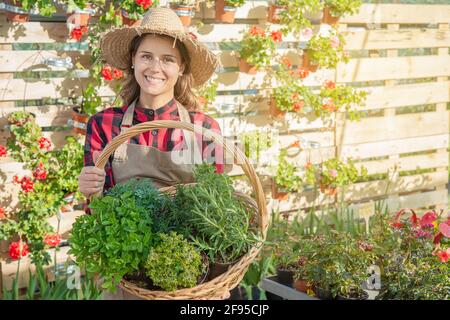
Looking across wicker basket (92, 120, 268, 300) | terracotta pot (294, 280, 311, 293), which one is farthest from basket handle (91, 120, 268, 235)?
terracotta pot (294, 280, 311, 293)

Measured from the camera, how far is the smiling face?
2281 mm

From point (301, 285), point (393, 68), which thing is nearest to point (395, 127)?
point (393, 68)

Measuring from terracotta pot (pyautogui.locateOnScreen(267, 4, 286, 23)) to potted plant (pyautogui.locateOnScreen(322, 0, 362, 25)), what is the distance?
42 cm

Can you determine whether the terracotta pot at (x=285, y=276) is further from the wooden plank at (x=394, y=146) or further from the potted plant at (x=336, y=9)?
the potted plant at (x=336, y=9)

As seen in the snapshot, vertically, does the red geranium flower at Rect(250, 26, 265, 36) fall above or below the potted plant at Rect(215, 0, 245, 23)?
below

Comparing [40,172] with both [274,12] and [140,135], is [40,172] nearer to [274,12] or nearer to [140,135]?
[140,135]

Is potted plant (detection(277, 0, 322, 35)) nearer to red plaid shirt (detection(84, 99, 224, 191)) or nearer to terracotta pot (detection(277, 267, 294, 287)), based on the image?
terracotta pot (detection(277, 267, 294, 287))

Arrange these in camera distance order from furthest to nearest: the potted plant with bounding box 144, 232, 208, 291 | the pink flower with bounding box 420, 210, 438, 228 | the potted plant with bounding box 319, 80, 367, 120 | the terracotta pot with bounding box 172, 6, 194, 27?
the potted plant with bounding box 319, 80, 367, 120 → the terracotta pot with bounding box 172, 6, 194, 27 → the pink flower with bounding box 420, 210, 438, 228 → the potted plant with bounding box 144, 232, 208, 291

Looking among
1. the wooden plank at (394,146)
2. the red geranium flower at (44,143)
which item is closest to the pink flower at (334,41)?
the wooden plank at (394,146)

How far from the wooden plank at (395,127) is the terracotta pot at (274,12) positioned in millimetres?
1044

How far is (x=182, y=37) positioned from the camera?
2303 mm
